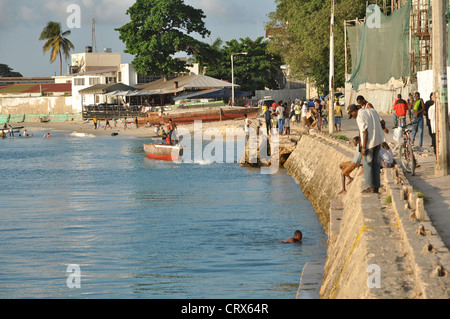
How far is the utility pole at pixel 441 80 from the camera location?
1427 cm

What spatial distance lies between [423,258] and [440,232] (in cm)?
204

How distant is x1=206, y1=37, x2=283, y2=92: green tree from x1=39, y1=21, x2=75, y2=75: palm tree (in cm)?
3995

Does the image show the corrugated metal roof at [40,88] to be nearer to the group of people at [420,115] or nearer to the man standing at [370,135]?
the group of people at [420,115]

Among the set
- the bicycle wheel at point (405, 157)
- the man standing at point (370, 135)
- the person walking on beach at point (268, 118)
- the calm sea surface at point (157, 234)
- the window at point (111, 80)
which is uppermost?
the window at point (111, 80)

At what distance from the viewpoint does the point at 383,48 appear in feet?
126

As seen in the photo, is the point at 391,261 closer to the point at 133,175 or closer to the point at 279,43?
the point at 133,175

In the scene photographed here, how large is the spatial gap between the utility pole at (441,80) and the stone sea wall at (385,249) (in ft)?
4.09

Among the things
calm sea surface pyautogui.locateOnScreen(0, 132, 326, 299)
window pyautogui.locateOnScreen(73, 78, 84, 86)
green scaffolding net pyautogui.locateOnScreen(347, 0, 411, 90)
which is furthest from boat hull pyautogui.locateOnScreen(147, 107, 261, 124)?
window pyautogui.locateOnScreen(73, 78, 84, 86)

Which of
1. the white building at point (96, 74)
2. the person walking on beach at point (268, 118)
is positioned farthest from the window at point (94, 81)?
the person walking on beach at point (268, 118)

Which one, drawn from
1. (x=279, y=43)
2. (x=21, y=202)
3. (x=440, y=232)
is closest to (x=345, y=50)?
(x=279, y=43)

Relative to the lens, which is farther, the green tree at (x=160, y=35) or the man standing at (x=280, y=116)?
the green tree at (x=160, y=35)

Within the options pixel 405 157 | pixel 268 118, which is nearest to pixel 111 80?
pixel 268 118

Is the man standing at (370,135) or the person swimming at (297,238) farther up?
the man standing at (370,135)

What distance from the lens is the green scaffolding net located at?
115 feet
